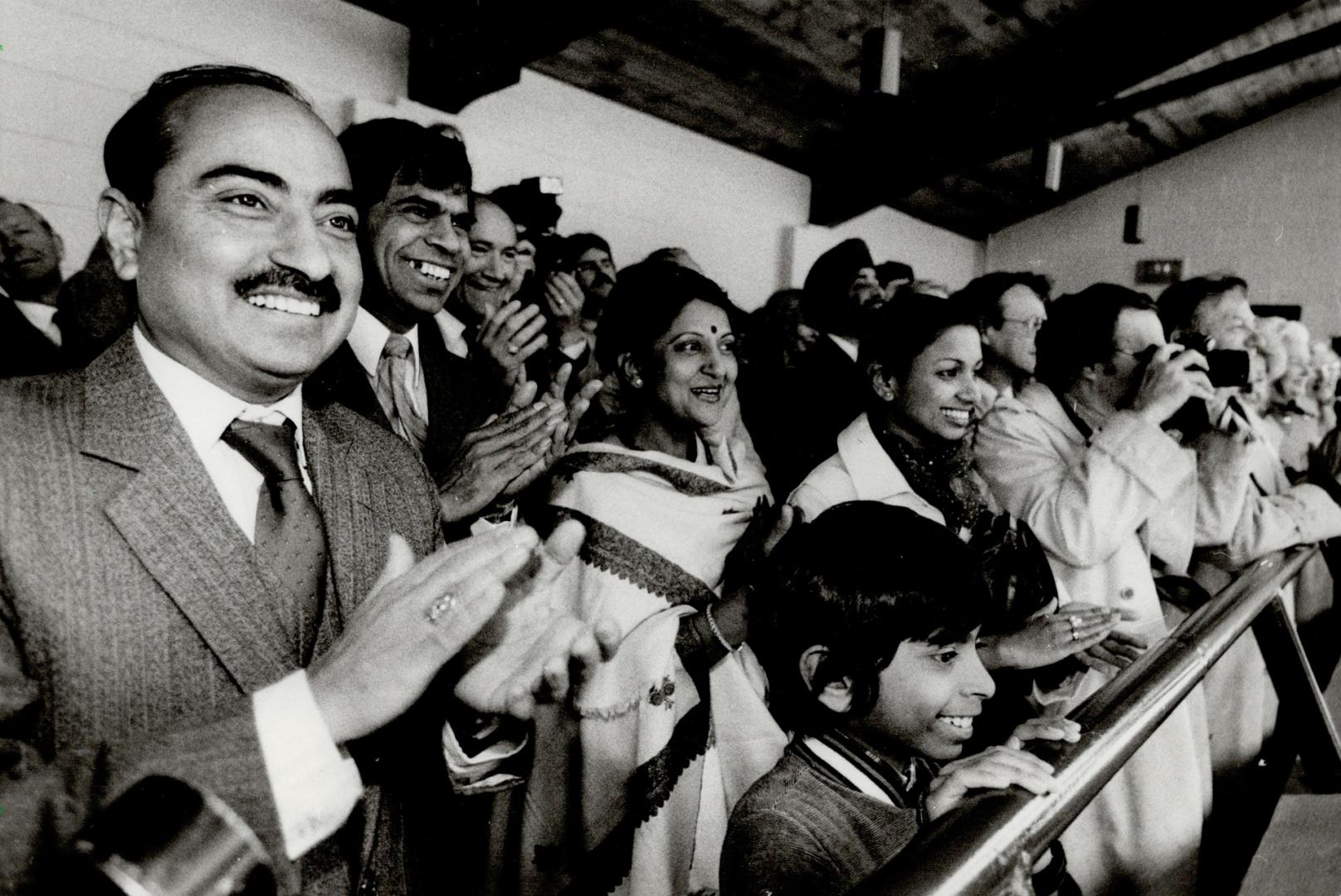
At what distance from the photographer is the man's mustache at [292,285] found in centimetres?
85

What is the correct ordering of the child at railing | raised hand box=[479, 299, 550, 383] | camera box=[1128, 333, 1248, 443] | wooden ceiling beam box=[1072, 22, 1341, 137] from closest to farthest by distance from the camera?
the child at railing < raised hand box=[479, 299, 550, 383] < camera box=[1128, 333, 1248, 443] < wooden ceiling beam box=[1072, 22, 1341, 137]

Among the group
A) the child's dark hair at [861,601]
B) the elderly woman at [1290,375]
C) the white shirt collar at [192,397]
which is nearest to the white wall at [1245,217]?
the elderly woman at [1290,375]

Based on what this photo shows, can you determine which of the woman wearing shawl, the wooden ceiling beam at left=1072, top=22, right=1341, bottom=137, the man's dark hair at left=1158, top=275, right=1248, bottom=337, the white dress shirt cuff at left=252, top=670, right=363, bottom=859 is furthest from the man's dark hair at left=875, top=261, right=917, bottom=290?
the white dress shirt cuff at left=252, top=670, right=363, bottom=859

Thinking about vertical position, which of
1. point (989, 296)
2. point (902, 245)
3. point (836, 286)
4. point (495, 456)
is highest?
point (902, 245)

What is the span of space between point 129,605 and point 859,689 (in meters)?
0.79

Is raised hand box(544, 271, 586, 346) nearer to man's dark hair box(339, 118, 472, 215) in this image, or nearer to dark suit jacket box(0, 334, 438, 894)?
man's dark hair box(339, 118, 472, 215)

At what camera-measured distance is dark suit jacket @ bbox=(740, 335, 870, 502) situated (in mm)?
2570

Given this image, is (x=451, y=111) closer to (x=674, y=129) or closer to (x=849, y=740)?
(x=674, y=129)

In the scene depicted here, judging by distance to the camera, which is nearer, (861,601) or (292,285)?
(292,285)

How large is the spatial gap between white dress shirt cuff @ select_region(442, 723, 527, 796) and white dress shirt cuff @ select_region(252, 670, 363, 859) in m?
0.26

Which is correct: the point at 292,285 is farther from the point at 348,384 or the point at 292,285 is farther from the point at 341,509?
the point at 348,384

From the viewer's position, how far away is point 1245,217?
827 cm

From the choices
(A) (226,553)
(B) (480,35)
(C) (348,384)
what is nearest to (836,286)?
(B) (480,35)

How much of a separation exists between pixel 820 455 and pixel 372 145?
134 cm
